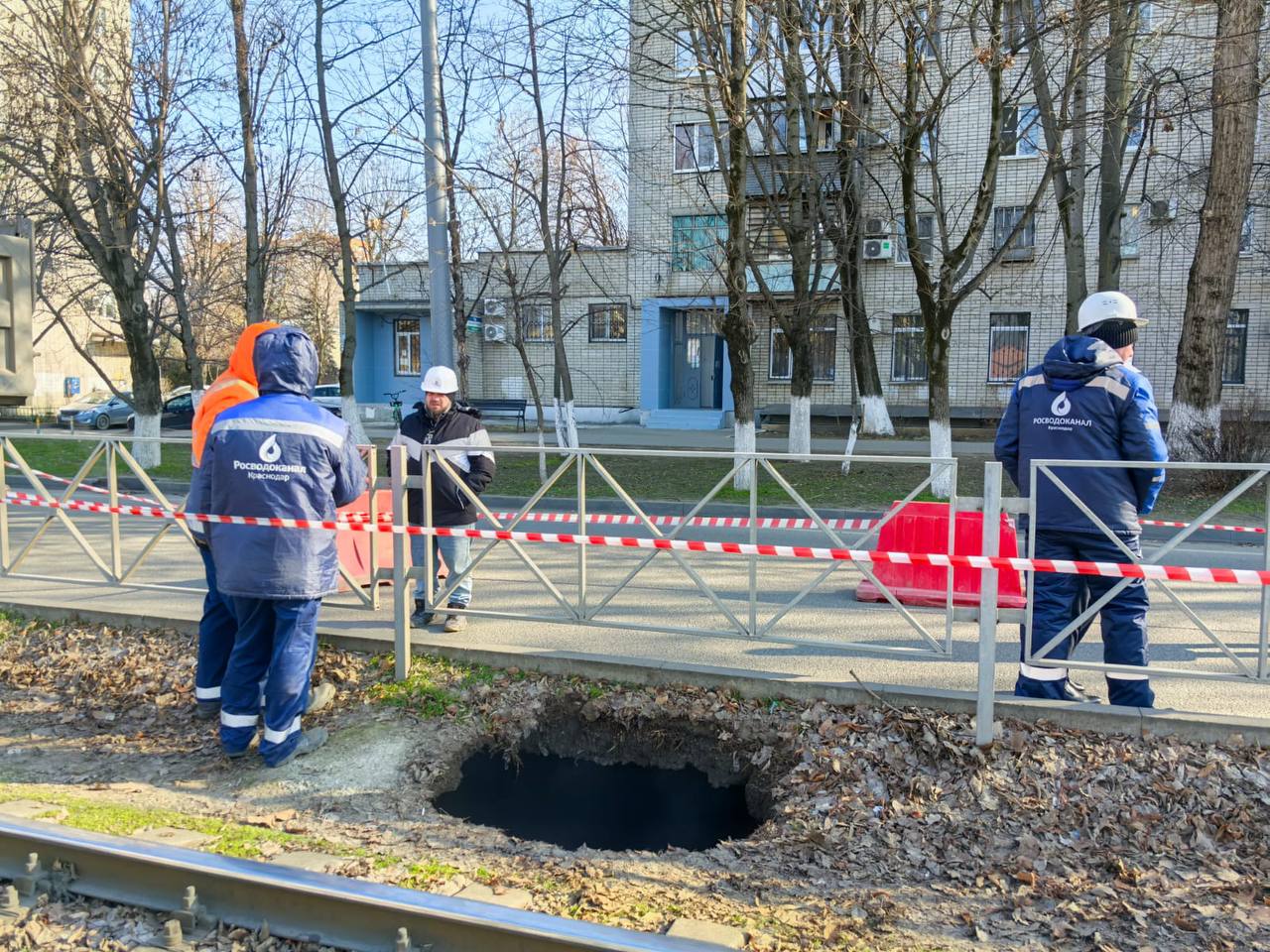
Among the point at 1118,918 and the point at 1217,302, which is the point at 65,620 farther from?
the point at 1217,302

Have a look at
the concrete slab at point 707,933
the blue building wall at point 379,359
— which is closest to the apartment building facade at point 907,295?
the blue building wall at point 379,359

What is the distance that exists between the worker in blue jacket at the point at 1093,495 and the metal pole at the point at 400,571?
10.6 ft

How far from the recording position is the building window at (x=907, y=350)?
26562 millimetres

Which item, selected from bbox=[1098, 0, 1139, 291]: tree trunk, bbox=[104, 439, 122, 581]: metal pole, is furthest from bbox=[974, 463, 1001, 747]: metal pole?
bbox=[1098, 0, 1139, 291]: tree trunk

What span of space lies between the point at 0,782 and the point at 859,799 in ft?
12.9

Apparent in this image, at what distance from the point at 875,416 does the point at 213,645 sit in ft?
57.5

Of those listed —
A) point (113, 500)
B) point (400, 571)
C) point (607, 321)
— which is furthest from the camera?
point (607, 321)

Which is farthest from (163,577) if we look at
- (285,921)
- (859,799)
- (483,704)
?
(859,799)

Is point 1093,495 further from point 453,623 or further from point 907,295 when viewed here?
point 907,295

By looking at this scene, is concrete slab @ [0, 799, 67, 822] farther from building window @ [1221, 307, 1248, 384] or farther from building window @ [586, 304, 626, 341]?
building window @ [1221, 307, 1248, 384]

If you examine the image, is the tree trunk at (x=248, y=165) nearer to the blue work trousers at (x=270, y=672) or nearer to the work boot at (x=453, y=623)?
the work boot at (x=453, y=623)

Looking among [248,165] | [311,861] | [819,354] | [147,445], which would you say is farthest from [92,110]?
[819,354]

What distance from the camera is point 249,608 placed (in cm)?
453

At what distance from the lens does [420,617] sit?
20.5ft
